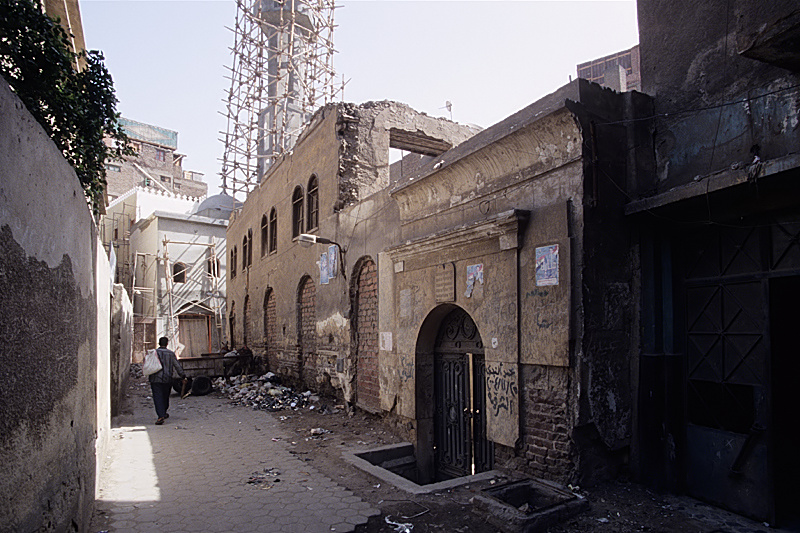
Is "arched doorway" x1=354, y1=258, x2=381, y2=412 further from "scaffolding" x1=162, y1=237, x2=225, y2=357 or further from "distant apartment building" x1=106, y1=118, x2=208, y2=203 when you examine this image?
"distant apartment building" x1=106, y1=118, x2=208, y2=203

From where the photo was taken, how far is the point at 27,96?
524 centimetres

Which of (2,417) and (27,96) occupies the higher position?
(27,96)

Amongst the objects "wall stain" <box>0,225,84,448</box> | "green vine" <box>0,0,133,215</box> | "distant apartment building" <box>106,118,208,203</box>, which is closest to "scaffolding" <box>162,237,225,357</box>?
"distant apartment building" <box>106,118,208,203</box>

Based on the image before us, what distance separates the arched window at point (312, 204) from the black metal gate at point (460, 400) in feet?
18.9

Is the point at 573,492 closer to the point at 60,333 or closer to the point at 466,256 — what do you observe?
the point at 466,256

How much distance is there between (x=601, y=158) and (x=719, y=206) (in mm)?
1175

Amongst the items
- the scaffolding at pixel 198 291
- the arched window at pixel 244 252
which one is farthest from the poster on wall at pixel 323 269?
the scaffolding at pixel 198 291

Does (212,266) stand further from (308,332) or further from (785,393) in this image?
(785,393)

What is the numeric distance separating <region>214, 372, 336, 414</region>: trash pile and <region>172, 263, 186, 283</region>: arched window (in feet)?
40.0

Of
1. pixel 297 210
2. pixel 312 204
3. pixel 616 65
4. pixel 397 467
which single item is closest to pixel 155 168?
pixel 297 210

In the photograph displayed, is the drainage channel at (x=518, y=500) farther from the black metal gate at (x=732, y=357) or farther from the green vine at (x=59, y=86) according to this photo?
the green vine at (x=59, y=86)

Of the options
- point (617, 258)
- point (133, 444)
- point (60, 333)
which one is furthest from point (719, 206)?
point (133, 444)

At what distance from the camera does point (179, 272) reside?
26688 mm

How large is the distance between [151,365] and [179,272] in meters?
17.6
